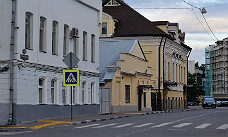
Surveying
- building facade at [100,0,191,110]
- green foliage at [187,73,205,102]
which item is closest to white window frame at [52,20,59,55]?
building facade at [100,0,191,110]

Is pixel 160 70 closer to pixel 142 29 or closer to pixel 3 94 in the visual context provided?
pixel 142 29

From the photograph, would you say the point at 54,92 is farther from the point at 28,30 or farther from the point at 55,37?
the point at 28,30

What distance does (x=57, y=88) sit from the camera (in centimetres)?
3241

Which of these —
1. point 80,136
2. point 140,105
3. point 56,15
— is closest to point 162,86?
point 140,105

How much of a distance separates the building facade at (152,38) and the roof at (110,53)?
30.2ft

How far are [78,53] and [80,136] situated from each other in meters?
18.0

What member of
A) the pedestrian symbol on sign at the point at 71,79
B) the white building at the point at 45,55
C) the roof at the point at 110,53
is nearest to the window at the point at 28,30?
the white building at the point at 45,55

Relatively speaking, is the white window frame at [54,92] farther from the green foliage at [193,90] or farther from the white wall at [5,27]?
the green foliage at [193,90]

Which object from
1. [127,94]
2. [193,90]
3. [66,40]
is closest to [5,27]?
[66,40]

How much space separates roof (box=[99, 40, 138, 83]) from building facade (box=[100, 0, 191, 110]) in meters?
9.21

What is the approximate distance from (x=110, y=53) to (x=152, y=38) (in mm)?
15556

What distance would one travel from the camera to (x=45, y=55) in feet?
100

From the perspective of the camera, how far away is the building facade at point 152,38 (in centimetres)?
6209

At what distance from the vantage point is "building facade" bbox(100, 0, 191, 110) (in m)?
62.1
